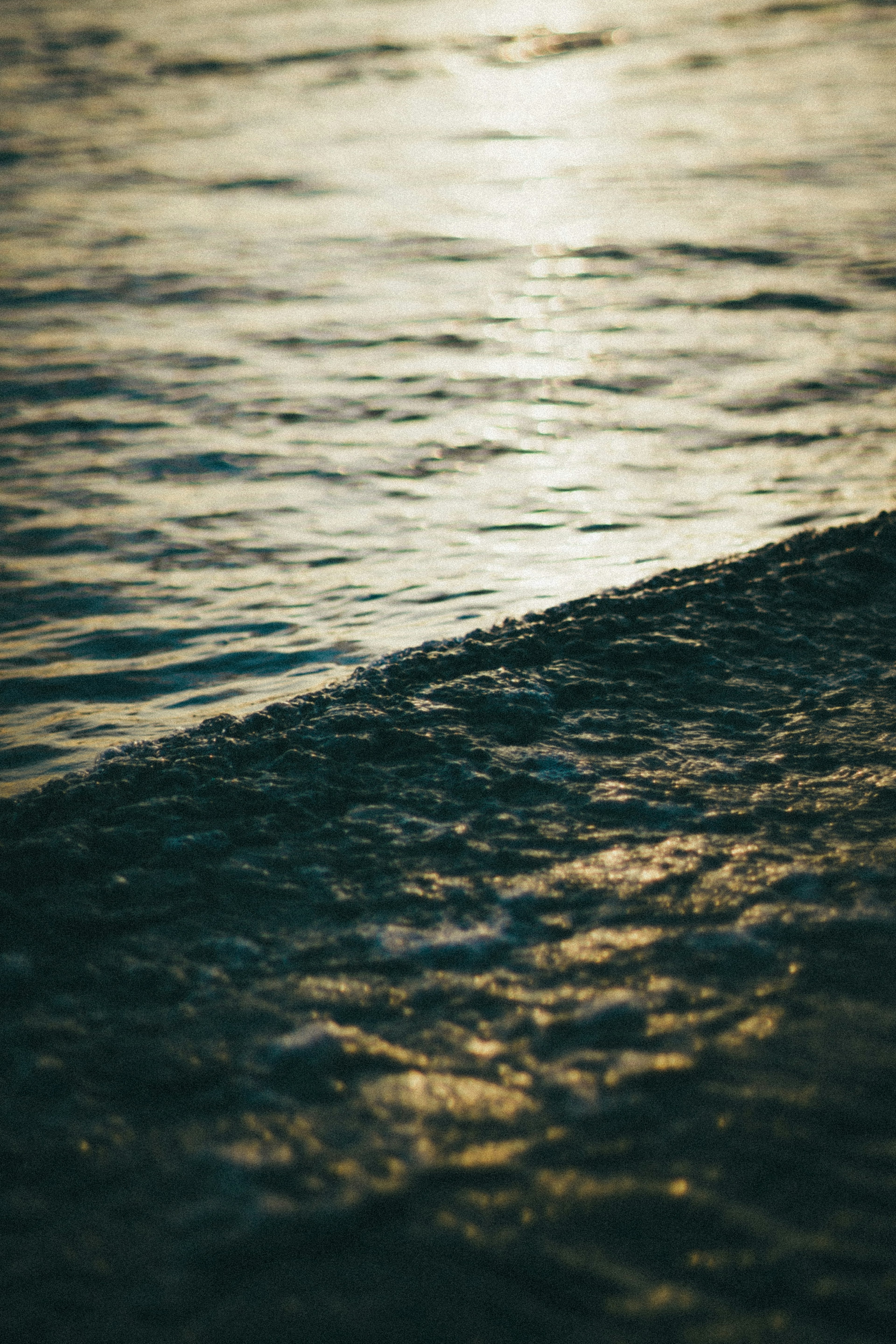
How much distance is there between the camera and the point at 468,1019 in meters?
1.96

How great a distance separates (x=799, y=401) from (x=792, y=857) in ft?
13.3

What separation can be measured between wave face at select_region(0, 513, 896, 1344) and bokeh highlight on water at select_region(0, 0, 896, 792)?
0.78 metres

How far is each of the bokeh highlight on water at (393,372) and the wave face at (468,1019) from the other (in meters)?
0.78

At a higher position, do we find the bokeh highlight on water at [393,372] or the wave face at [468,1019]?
the bokeh highlight on water at [393,372]

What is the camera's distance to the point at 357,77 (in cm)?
1839

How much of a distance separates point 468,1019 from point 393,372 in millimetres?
5262

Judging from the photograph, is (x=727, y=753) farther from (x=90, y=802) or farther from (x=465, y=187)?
(x=465, y=187)

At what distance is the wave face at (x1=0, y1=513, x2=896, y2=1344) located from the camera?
1531mm

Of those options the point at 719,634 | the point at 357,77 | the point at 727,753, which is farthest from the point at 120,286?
the point at 357,77

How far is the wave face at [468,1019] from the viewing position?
5.02 ft

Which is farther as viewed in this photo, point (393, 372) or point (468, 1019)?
point (393, 372)

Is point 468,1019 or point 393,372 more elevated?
point 393,372

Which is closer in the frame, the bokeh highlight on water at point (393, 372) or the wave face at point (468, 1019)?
the wave face at point (468, 1019)

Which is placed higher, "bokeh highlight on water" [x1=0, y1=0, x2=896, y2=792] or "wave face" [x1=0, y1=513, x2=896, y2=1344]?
"bokeh highlight on water" [x1=0, y1=0, x2=896, y2=792]
